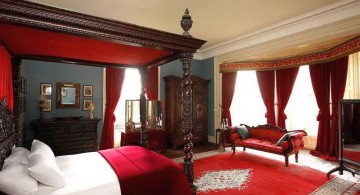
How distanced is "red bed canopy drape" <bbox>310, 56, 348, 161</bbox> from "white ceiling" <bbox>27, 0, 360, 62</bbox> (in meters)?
0.59

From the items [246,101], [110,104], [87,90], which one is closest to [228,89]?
[246,101]

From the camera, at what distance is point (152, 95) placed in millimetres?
6402

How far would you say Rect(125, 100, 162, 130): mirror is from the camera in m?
5.71

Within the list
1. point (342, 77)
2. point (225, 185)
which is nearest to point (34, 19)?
point (225, 185)

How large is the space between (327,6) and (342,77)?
2.03 m

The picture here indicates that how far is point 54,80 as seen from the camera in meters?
5.12

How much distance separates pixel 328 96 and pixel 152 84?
4896mm

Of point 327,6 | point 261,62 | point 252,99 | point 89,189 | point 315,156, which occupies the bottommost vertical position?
point 315,156

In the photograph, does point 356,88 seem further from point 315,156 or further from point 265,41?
point 265,41

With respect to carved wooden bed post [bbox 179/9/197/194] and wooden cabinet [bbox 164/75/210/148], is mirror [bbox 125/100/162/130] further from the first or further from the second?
carved wooden bed post [bbox 179/9/197/194]

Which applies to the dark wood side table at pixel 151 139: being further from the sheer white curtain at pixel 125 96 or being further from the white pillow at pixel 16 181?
the white pillow at pixel 16 181

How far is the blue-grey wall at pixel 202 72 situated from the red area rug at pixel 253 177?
7.55 ft

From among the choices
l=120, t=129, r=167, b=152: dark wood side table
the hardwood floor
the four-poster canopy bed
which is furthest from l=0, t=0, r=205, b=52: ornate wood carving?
the hardwood floor

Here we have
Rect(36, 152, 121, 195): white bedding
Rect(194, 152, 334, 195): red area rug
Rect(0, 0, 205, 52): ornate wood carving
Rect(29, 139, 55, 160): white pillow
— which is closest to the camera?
Rect(0, 0, 205, 52): ornate wood carving
